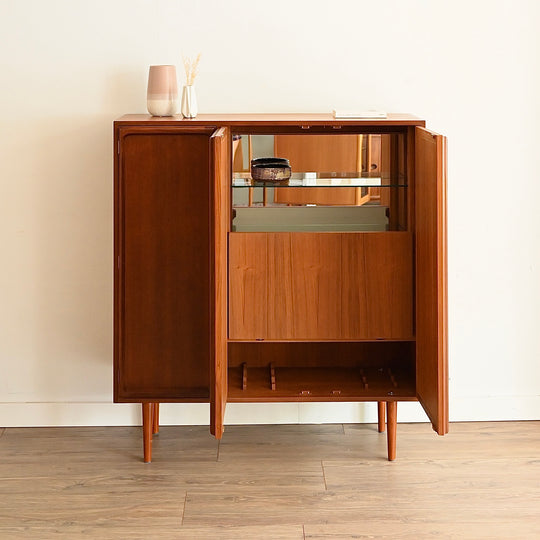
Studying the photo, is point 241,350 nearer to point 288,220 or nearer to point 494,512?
point 288,220

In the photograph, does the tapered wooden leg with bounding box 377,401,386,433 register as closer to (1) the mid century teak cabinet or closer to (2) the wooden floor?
(2) the wooden floor

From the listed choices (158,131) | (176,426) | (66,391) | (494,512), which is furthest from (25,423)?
(494,512)

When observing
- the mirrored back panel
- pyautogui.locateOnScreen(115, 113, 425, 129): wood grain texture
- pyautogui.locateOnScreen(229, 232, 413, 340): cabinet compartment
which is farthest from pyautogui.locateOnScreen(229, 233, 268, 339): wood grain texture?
pyautogui.locateOnScreen(115, 113, 425, 129): wood grain texture

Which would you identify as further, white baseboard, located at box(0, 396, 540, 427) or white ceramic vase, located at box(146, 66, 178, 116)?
white baseboard, located at box(0, 396, 540, 427)

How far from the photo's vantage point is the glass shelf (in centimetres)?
287

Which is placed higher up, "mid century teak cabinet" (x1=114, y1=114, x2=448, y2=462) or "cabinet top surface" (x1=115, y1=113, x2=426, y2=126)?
"cabinet top surface" (x1=115, y1=113, x2=426, y2=126)

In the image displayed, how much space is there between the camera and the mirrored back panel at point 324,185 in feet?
9.41

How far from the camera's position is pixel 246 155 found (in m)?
2.91

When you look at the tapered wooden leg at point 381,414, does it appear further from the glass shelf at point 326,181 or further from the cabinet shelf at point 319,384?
the glass shelf at point 326,181

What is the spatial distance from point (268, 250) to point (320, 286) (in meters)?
0.20

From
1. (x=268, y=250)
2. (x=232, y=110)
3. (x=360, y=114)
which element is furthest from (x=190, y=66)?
(x=268, y=250)

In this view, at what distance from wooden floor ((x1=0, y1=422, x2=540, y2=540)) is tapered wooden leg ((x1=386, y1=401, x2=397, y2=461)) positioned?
3cm

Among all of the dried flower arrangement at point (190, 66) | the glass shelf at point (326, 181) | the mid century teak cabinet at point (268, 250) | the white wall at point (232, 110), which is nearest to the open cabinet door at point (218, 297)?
the mid century teak cabinet at point (268, 250)

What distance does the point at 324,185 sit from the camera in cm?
288
